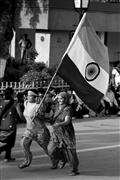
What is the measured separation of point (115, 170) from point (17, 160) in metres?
1.96

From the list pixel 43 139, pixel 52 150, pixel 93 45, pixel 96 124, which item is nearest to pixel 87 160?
pixel 52 150

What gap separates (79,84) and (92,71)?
34cm

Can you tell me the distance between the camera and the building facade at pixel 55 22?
76.8ft

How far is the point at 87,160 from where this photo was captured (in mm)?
12031

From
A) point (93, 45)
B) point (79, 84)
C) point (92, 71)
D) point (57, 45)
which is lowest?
point (79, 84)

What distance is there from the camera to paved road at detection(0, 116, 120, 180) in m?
10.5

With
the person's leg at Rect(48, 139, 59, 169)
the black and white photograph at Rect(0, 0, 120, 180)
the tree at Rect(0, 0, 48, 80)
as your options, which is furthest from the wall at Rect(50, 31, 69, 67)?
the person's leg at Rect(48, 139, 59, 169)

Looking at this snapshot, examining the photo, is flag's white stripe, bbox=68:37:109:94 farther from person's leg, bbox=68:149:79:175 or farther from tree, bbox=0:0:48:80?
tree, bbox=0:0:48:80

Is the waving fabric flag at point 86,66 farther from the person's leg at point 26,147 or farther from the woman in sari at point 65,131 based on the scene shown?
the person's leg at point 26,147

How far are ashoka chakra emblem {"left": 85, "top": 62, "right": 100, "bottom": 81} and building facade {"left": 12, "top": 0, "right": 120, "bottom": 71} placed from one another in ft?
41.7

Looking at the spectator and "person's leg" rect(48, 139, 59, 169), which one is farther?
the spectator

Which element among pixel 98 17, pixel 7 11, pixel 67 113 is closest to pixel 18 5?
pixel 7 11

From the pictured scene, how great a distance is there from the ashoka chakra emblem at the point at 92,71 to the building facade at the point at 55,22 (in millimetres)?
12716

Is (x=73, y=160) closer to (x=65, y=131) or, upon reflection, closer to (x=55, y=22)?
(x=65, y=131)
